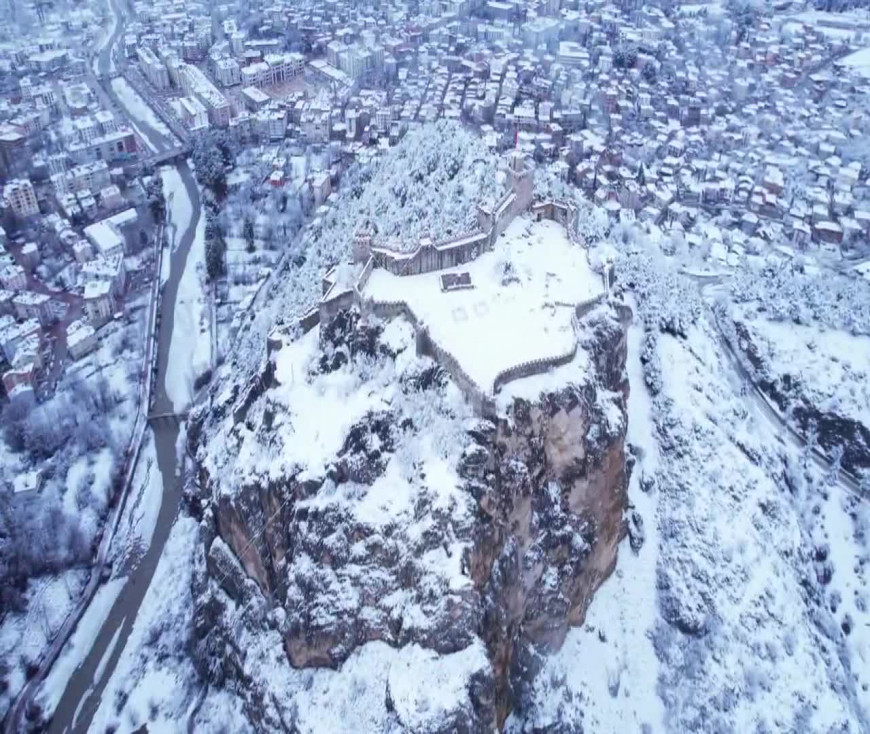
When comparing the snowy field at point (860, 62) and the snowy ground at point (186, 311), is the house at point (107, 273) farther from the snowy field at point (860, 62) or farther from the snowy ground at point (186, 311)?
the snowy field at point (860, 62)

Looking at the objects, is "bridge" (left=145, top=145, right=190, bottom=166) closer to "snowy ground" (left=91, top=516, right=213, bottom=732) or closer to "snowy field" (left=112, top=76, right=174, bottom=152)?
"snowy field" (left=112, top=76, right=174, bottom=152)

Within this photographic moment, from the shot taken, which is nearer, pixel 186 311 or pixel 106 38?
pixel 186 311

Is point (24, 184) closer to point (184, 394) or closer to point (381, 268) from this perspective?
point (184, 394)

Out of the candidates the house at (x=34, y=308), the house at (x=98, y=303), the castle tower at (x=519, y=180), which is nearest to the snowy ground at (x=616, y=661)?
the castle tower at (x=519, y=180)

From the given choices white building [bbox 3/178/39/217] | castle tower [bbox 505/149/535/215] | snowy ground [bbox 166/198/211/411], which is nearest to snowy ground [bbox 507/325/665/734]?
castle tower [bbox 505/149/535/215]

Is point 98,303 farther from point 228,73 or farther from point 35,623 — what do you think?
point 228,73

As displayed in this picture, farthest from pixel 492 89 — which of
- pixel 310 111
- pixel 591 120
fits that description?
pixel 310 111

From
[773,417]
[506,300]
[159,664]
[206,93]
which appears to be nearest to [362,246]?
[506,300]
